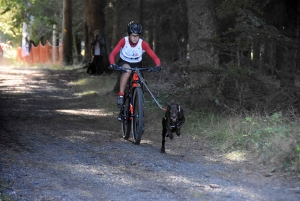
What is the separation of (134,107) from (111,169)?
8.23 ft

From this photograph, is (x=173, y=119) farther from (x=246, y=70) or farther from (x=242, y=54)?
(x=242, y=54)

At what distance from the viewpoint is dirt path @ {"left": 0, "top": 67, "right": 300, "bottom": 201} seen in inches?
250

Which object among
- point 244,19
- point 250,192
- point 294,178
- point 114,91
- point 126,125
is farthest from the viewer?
point 114,91

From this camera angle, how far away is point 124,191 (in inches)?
254

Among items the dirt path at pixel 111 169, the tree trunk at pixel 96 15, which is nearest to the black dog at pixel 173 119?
the dirt path at pixel 111 169

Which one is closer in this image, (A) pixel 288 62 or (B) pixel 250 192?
(B) pixel 250 192

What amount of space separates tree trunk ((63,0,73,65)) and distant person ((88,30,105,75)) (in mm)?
11360

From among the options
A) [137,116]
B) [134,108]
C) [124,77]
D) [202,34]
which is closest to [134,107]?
[134,108]

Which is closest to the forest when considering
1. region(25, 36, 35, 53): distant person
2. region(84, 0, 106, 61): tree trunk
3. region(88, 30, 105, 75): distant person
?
region(88, 30, 105, 75): distant person

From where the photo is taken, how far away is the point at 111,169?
7590mm

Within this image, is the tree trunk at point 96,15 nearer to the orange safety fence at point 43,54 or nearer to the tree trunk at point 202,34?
the tree trunk at point 202,34

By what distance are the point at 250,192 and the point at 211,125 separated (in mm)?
4484

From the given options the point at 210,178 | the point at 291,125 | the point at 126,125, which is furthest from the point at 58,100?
the point at 210,178

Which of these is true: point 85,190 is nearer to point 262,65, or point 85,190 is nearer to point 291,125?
point 291,125
